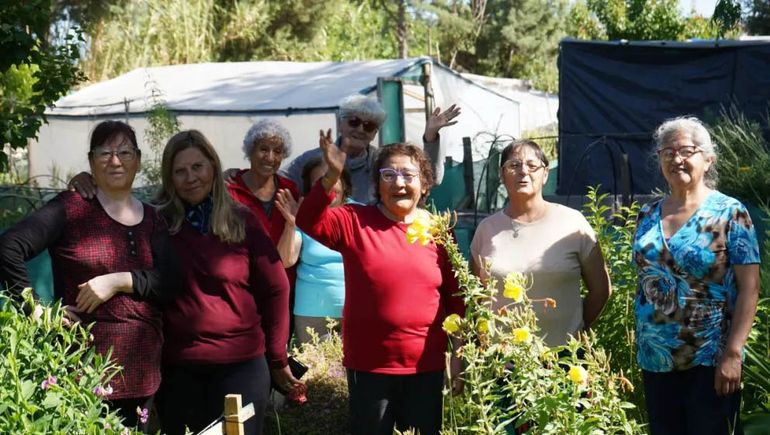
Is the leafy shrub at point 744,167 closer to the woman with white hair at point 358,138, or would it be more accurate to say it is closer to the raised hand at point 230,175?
the woman with white hair at point 358,138

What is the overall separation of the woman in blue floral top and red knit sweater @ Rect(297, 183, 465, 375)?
72 cm

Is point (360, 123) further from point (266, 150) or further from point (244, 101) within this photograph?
point (244, 101)

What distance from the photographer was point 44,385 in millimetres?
2537

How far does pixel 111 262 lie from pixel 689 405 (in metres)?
2.07

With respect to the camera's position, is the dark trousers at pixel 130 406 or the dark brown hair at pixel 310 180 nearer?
the dark trousers at pixel 130 406

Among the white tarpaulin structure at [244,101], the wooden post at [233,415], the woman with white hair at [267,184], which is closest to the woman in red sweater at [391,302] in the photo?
the wooden post at [233,415]

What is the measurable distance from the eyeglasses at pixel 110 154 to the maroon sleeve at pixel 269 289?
0.48 metres

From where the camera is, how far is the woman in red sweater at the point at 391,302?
3719 millimetres

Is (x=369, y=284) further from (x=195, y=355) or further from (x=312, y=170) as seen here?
(x=312, y=170)

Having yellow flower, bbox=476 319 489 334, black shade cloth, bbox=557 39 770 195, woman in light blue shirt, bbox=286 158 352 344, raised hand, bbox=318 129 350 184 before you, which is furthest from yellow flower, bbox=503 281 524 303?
black shade cloth, bbox=557 39 770 195

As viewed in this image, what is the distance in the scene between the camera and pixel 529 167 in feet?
12.5

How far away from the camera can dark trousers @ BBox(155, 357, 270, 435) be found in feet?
12.1

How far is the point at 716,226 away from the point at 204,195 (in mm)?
1839

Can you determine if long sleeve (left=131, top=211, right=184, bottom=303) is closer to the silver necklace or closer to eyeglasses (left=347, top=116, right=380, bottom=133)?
the silver necklace
